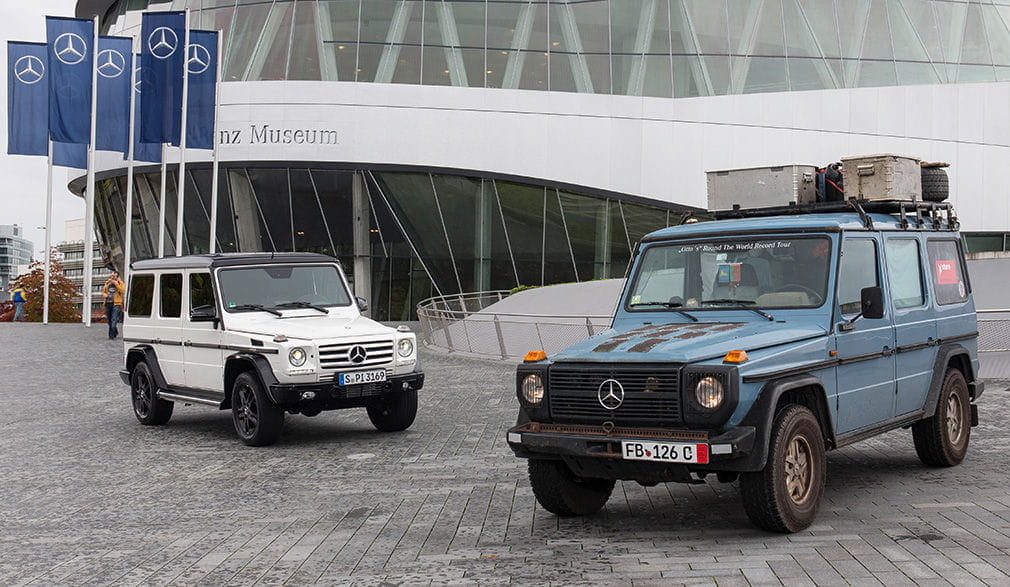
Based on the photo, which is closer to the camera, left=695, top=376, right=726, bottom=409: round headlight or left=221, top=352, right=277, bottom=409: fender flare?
left=695, top=376, right=726, bottom=409: round headlight

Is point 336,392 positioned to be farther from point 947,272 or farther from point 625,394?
point 947,272

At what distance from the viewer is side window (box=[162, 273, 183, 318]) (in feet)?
41.3

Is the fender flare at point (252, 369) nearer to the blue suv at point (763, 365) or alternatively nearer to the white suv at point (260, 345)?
the white suv at point (260, 345)

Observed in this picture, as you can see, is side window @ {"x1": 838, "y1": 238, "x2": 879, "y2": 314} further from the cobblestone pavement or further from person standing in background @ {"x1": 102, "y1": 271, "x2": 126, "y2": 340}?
person standing in background @ {"x1": 102, "y1": 271, "x2": 126, "y2": 340}

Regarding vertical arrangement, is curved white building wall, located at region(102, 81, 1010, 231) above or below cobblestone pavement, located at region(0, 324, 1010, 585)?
above

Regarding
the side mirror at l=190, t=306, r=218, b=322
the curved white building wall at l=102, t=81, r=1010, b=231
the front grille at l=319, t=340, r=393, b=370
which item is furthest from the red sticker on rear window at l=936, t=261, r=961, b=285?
the curved white building wall at l=102, t=81, r=1010, b=231

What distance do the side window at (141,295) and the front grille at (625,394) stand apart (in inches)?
305

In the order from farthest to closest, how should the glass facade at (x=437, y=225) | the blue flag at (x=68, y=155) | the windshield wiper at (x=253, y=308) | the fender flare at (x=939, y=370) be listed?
the glass facade at (x=437, y=225), the blue flag at (x=68, y=155), the windshield wiper at (x=253, y=308), the fender flare at (x=939, y=370)

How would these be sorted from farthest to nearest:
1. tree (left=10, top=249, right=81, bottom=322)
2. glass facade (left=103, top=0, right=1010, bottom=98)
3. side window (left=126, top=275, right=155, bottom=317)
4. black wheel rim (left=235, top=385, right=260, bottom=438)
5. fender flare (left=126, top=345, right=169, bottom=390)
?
tree (left=10, top=249, right=81, bottom=322) → glass facade (left=103, top=0, right=1010, bottom=98) → side window (left=126, top=275, right=155, bottom=317) → fender flare (left=126, top=345, right=169, bottom=390) → black wheel rim (left=235, top=385, right=260, bottom=438)

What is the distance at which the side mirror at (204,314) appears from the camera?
38.9 feet

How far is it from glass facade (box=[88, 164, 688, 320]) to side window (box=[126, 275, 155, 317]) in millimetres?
22720

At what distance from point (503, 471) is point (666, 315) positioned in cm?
233

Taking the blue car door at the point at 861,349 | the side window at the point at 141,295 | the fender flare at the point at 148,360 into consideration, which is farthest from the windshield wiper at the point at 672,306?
the side window at the point at 141,295

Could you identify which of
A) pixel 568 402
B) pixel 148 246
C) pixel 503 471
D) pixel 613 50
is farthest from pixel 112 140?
pixel 568 402
